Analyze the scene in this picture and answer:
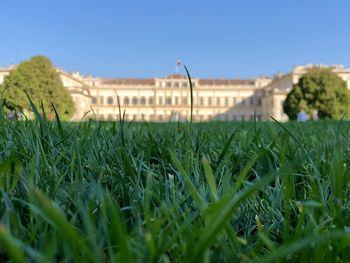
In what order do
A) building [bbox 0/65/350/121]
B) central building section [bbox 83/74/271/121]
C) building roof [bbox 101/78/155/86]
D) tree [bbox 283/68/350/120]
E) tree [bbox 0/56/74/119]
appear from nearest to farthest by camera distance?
tree [bbox 0/56/74/119], tree [bbox 283/68/350/120], building [bbox 0/65/350/121], central building section [bbox 83/74/271/121], building roof [bbox 101/78/155/86]

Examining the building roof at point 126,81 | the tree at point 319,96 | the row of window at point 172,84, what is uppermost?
the building roof at point 126,81

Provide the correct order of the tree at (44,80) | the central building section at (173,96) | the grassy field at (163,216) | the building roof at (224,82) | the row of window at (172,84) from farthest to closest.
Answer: the building roof at (224,82)
the row of window at (172,84)
the central building section at (173,96)
the tree at (44,80)
the grassy field at (163,216)

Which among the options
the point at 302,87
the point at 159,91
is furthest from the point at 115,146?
the point at 159,91

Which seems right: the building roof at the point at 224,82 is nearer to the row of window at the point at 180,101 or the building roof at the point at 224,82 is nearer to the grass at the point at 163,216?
the row of window at the point at 180,101

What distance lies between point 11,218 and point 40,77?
2409 cm

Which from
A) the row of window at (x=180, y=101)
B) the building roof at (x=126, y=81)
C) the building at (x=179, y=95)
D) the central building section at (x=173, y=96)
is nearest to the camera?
the building at (x=179, y=95)

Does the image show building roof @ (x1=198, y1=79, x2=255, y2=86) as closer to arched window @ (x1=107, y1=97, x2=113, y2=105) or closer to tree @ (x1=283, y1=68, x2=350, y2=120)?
arched window @ (x1=107, y1=97, x2=113, y2=105)

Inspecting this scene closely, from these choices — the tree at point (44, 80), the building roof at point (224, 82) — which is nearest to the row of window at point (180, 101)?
the building roof at point (224, 82)

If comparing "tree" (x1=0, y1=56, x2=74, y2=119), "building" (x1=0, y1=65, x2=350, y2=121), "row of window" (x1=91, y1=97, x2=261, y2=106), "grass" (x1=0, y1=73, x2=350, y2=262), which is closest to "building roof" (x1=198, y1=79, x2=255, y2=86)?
"building" (x1=0, y1=65, x2=350, y2=121)

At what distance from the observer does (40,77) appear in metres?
23.0

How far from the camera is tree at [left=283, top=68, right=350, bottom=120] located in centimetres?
2491

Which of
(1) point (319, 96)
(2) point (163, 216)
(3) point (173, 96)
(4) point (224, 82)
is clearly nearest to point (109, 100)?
(3) point (173, 96)

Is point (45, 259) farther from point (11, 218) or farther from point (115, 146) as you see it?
point (115, 146)

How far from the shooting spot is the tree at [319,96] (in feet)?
81.7
